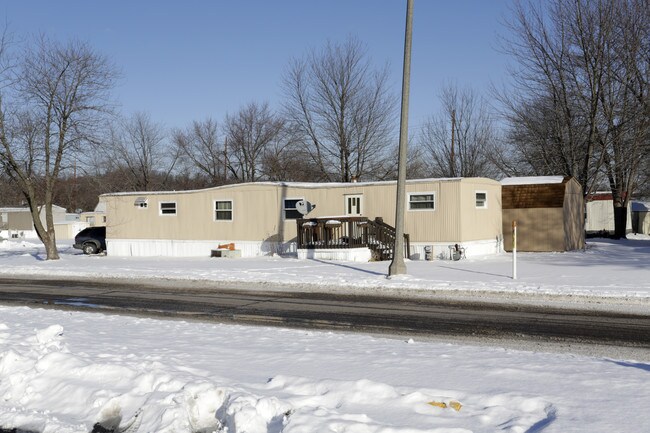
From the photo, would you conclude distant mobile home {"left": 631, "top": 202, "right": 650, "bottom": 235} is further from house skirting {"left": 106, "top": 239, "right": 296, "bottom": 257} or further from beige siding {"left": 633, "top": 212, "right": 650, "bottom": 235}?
house skirting {"left": 106, "top": 239, "right": 296, "bottom": 257}

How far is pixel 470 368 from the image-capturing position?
704cm

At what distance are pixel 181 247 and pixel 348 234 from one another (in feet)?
29.5

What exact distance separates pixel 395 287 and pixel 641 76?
2204 centimetres

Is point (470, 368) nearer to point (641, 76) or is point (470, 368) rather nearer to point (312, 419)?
point (312, 419)

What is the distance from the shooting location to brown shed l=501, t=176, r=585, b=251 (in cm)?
2594

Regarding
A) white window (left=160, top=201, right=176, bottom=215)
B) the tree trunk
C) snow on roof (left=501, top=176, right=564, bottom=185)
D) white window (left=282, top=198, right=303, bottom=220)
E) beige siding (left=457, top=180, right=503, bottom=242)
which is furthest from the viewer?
the tree trunk

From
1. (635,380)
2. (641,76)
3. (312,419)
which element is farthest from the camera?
(641,76)

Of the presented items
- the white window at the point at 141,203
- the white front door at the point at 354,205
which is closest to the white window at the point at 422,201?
the white front door at the point at 354,205

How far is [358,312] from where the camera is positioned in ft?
40.1

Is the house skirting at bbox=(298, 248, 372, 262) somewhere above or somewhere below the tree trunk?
below

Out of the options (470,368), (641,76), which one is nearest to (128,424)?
Answer: (470,368)

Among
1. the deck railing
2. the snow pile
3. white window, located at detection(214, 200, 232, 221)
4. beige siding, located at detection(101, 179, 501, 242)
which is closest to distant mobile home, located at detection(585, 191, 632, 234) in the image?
beige siding, located at detection(101, 179, 501, 242)

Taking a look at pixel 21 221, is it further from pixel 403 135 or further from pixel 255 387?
pixel 255 387

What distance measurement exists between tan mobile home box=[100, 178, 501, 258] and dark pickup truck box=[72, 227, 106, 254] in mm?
2078
